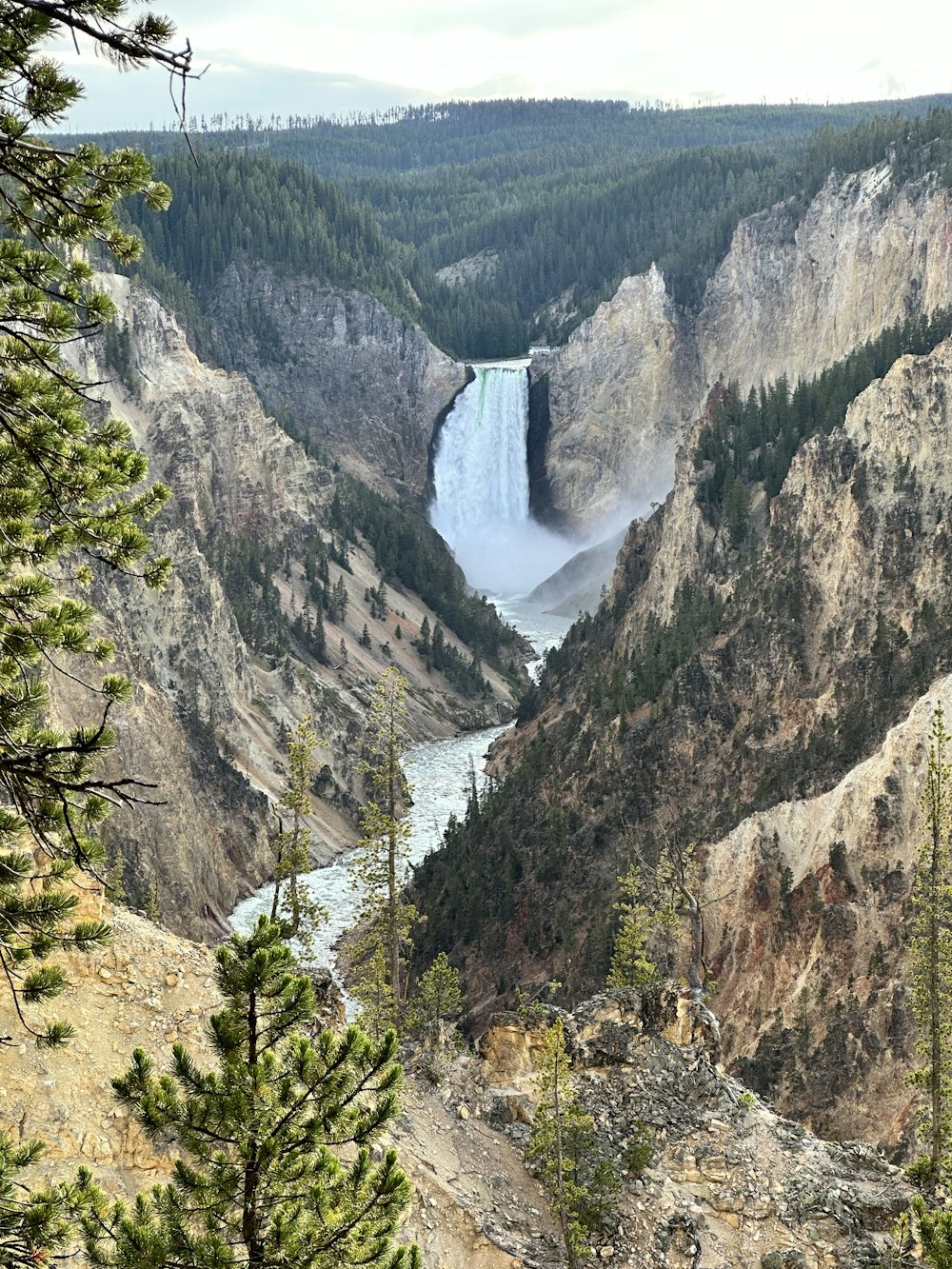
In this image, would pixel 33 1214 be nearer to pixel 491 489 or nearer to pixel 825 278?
pixel 825 278

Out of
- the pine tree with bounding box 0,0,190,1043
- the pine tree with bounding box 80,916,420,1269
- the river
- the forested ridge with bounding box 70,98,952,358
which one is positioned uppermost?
the forested ridge with bounding box 70,98,952,358

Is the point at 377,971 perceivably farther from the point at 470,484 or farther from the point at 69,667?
the point at 470,484

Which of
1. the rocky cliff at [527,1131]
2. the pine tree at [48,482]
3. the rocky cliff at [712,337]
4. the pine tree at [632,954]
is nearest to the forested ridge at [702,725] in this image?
the pine tree at [632,954]

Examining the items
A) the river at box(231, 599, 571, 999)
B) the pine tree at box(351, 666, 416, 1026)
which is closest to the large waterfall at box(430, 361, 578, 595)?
the river at box(231, 599, 571, 999)

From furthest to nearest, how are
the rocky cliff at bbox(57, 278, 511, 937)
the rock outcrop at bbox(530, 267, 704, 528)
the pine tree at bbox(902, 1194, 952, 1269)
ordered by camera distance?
the rock outcrop at bbox(530, 267, 704, 528)
the rocky cliff at bbox(57, 278, 511, 937)
the pine tree at bbox(902, 1194, 952, 1269)

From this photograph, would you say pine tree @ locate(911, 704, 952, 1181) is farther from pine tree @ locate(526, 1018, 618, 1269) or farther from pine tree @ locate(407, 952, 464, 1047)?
pine tree @ locate(407, 952, 464, 1047)

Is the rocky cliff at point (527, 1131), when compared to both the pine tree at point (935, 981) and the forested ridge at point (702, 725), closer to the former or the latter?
the pine tree at point (935, 981)
